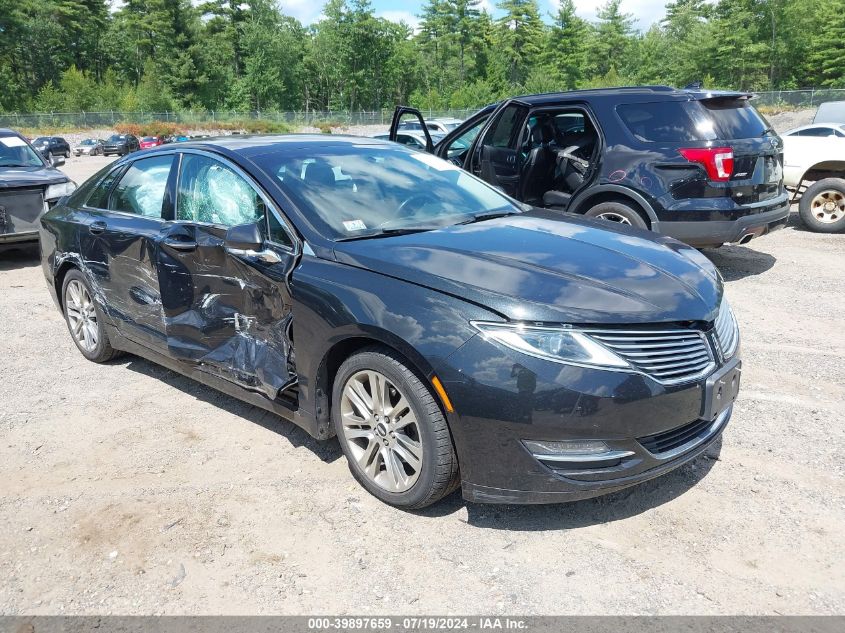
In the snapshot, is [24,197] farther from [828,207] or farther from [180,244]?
[828,207]

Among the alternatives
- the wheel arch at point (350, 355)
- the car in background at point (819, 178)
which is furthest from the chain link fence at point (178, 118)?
the wheel arch at point (350, 355)

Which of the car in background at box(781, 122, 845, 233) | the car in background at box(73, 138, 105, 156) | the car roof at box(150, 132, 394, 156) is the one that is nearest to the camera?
the car roof at box(150, 132, 394, 156)

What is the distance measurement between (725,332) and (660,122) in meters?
4.04

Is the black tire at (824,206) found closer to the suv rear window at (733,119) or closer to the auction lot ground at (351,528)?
the suv rear window at (733,119)

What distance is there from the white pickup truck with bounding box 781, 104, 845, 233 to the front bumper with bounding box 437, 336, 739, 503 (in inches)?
324

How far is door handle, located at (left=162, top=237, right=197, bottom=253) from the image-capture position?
12.6 ft

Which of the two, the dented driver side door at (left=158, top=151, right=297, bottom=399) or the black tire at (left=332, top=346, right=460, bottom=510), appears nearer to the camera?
the black tire at (left=332, top=346, right=460, bottom=510)

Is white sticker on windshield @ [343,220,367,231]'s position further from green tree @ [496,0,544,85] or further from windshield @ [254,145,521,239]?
green tree @ [496,0,544,85]

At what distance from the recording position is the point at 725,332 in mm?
3154

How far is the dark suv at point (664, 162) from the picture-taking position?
21.0ft

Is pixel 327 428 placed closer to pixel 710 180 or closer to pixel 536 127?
pixel 710 180

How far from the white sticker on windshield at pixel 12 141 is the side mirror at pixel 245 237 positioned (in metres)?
8.08

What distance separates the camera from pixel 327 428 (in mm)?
3375

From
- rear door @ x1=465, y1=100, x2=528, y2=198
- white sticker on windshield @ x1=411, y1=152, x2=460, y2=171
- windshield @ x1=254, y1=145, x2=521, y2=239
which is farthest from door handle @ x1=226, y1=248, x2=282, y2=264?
rear door @ x1=465, y1=100, x2=528, y2=198
